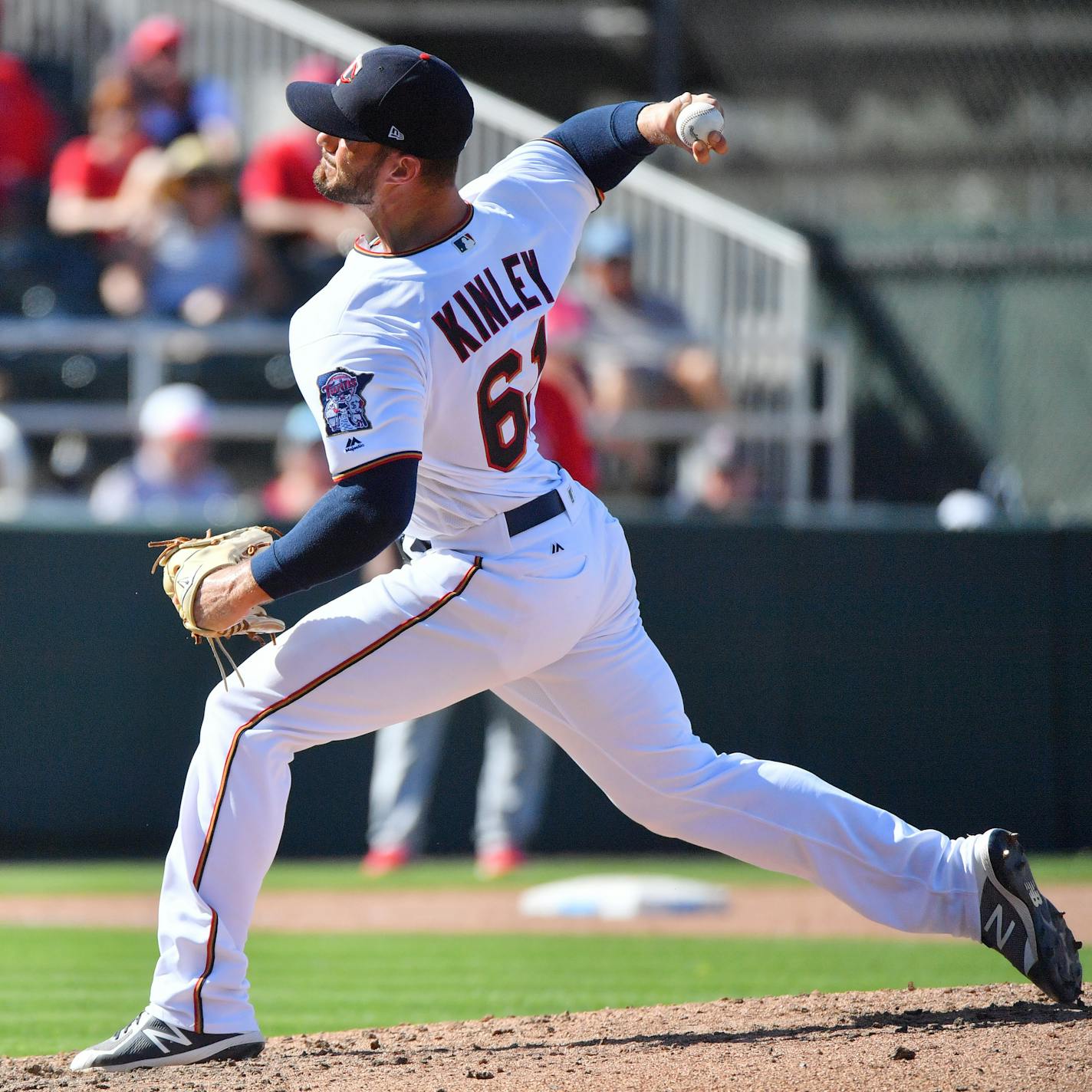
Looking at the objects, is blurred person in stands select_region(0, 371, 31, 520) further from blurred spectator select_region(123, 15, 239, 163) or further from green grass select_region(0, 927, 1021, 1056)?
green grass select_region(0, 927, 1021, 1056)

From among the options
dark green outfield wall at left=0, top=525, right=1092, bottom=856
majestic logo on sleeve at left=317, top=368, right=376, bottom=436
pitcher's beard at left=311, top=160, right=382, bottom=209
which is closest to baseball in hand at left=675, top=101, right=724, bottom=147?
pitcher's beard at left=311, top=160, right=382, bottom=209

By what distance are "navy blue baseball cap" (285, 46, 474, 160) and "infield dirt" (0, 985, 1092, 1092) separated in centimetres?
188

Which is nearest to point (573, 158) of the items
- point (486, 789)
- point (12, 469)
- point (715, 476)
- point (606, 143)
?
point (606, 143)

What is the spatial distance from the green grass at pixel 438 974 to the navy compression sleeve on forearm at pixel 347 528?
156cm

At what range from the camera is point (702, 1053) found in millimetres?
3668

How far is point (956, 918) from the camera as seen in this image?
3885 mm

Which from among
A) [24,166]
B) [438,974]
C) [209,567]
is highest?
[24,166]

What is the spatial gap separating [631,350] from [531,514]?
5.74 m

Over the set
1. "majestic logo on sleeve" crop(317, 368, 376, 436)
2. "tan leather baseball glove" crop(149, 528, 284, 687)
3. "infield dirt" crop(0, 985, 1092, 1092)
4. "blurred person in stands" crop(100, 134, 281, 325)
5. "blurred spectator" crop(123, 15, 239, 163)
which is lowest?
"infield dirt" crop(0, 985, 1092, 1092)

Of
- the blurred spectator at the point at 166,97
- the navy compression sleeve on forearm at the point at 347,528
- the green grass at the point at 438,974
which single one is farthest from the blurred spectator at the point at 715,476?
the navy compression sleeve on forearm at the point at 347,528

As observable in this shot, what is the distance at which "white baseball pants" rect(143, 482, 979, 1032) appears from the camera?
352 cm

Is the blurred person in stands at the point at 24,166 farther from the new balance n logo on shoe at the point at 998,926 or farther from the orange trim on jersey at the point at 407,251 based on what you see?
the new balance n logo on shoe at the point at 998,926

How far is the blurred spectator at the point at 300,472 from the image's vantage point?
8359 mm

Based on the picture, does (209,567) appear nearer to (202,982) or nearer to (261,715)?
(261,715)
